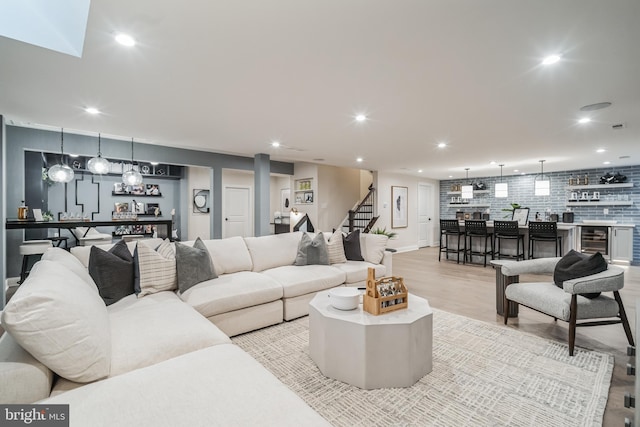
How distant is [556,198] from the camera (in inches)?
319

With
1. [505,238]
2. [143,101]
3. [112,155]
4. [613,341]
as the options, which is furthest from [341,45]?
[505,238]

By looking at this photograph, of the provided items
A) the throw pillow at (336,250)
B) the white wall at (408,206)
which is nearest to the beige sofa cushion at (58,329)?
the throw pillow at (336,250)

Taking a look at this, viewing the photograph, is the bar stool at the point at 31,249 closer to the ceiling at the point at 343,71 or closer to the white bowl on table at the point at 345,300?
the ceiling at the point at 343,71

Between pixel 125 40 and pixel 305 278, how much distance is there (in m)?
2.61

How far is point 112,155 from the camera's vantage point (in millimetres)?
5109

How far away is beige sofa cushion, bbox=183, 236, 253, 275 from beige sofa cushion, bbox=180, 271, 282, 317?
0.14 m

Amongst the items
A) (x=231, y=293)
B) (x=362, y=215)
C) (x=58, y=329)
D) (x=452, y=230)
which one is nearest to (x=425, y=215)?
(x=362, y=215)

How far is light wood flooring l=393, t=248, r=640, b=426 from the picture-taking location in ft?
6.82

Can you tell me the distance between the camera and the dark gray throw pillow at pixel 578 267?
2.59 m

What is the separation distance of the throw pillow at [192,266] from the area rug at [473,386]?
0.71 metres

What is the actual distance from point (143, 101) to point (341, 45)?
2.23m

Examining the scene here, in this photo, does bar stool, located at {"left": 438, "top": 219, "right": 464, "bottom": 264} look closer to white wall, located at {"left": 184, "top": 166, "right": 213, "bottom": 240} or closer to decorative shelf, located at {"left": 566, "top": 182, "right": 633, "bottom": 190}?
decorative shelf, located at {"left": 566, "top": 182, "right": 633, "bottom": 190}

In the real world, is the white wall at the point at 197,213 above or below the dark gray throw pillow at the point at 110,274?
above

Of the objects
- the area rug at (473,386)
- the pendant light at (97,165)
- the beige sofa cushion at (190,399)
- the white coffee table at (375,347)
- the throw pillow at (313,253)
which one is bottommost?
the area rug at (473,386)
